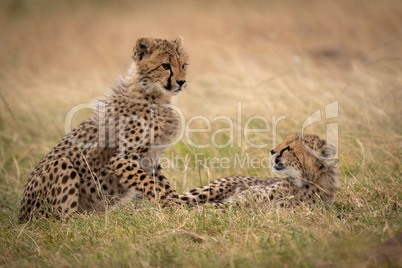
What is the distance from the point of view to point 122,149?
395 centimetres

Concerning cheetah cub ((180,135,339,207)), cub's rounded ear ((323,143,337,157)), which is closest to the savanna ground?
cheetah cub ((180,135,339,207))

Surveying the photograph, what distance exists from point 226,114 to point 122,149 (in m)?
2.71

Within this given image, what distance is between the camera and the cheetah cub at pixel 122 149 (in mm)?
3820

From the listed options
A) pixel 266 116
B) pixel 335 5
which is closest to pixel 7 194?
pixel 266 116

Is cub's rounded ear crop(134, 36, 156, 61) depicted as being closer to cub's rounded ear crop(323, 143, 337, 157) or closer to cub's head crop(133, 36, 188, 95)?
cub's head crop(133, 36, 188, 95)

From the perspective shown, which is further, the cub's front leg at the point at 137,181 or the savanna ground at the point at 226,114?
the cub's front leg at the point at 137,181

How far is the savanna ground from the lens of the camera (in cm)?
290

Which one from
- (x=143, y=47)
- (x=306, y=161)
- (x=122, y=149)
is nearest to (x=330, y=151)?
(x=306, y=161)

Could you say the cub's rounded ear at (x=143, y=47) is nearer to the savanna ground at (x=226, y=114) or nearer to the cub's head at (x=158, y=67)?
the cub's head at (x=158, y=67)

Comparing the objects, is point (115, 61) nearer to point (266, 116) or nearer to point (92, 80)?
point (92, 80)

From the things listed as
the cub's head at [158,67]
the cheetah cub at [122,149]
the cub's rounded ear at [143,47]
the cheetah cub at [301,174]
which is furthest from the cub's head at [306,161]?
the cub's rounded ear at [143,47]

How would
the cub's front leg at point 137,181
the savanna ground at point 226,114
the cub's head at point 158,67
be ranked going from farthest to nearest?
the cub's head at point 158,67
the cub's front leg at point 137,181
the savanna ground at point 226,114

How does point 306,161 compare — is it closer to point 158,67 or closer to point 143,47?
point 158,67

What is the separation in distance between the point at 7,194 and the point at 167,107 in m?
1.80
